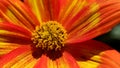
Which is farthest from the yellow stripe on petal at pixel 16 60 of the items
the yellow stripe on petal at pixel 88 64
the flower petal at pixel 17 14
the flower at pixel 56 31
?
the yellow stripe on petal at pixel 88 64

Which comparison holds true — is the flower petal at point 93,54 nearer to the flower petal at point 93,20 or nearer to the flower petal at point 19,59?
the flower petal at point 93,20

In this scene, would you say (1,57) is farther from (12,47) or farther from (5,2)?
(5,2)

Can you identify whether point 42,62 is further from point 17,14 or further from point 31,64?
point 17,14

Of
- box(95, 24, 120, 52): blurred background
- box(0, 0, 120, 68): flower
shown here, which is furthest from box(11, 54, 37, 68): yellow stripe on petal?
box(95, 24, 120, 52): blurred background

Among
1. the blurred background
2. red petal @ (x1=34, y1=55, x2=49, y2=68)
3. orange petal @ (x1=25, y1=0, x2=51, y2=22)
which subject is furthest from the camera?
the blurred background

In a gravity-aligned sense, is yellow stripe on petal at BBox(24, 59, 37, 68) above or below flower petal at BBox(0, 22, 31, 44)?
below

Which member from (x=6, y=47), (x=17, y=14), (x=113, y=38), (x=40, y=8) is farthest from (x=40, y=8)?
(x=113, y=38)

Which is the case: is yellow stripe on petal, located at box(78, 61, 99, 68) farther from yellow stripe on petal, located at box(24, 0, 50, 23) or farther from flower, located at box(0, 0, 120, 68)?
yellow stripe on petal, located at box(24, 0, 50, 23)
